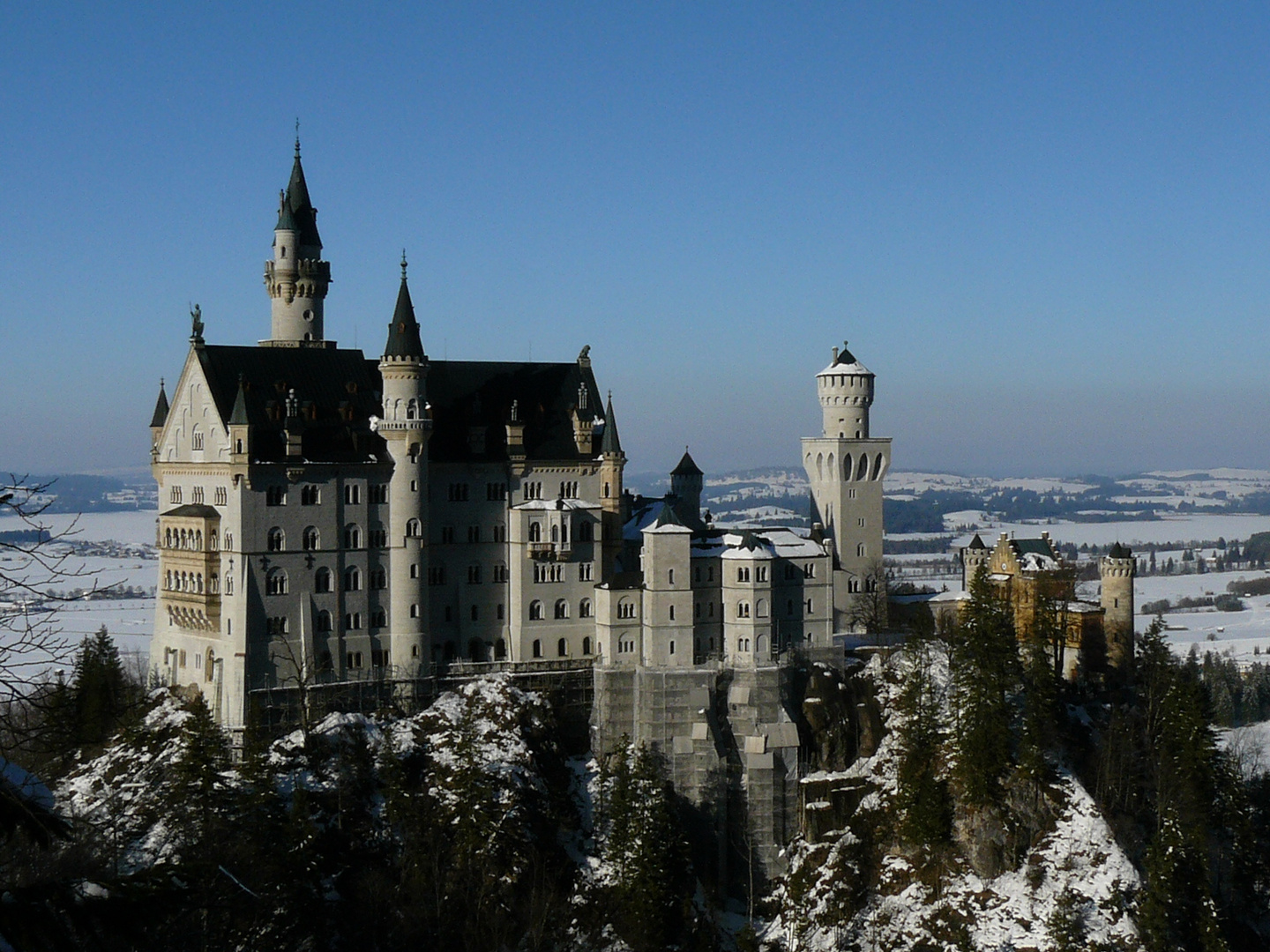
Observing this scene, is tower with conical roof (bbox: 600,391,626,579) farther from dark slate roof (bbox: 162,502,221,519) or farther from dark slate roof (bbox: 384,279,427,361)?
dark slate roof (bbox: 162,502,221,519)

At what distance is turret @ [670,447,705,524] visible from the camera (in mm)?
93000

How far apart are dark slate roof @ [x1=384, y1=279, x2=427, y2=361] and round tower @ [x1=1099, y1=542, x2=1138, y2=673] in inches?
1820

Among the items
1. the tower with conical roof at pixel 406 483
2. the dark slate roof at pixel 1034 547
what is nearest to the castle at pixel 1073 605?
the dark slate roof at pixel 1034 547

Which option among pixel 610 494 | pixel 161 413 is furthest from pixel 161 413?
pixel 610 494

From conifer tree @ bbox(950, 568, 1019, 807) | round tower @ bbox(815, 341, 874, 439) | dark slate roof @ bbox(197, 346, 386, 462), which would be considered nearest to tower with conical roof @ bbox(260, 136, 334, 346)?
dark slate roof @ bbox(197, 346, 386, 462)

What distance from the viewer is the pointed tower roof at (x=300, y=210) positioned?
294 ft

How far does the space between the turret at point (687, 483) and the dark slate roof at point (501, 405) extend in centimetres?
803

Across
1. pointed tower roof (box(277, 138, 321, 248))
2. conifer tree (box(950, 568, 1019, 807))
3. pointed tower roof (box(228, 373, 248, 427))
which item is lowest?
conifer tree (box(950, 568, 1019, 807))

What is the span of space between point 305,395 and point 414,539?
10.4 metres

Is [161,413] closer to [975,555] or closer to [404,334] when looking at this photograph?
[404,334]

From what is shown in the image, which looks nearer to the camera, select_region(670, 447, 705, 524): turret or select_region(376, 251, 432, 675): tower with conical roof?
select_region(376, 251, 432, 675): tower with conical roof

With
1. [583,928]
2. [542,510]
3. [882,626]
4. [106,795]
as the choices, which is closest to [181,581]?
[106,795]

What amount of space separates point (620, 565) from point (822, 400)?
20.4 metres

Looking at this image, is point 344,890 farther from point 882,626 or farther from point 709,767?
point 882,626
